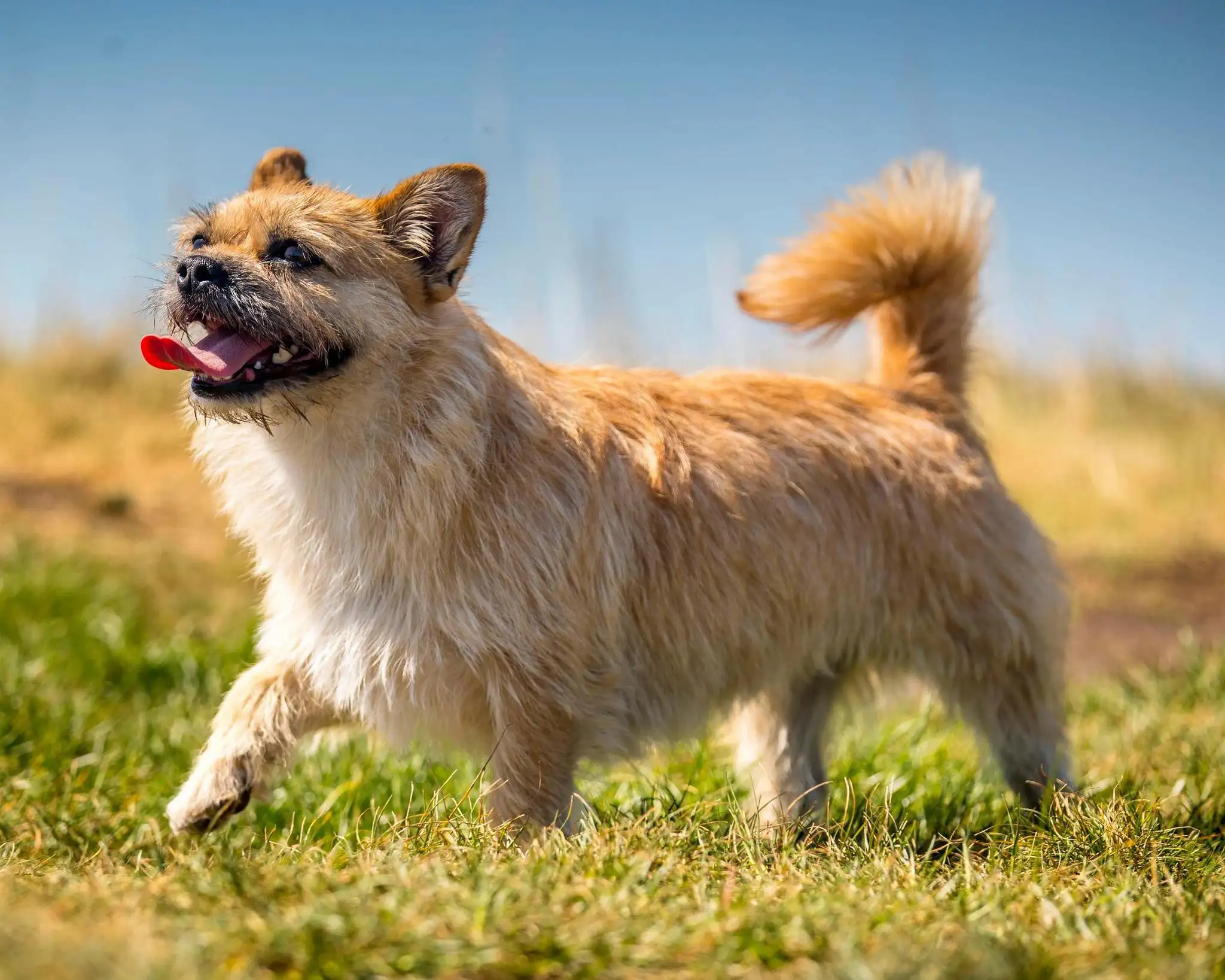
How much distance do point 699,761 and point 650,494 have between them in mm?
1147

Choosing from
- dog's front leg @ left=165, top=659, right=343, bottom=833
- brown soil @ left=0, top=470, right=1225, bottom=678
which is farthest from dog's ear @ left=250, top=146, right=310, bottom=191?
brown soil @ left=0, top=470, right=1225, bottom=678

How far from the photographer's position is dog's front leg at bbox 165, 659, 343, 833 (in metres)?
3.04

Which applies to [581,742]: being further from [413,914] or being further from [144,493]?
[144,493]

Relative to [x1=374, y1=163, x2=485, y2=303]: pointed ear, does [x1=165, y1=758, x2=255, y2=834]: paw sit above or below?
below

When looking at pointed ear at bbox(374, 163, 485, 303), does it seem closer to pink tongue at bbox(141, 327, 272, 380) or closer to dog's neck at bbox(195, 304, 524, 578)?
dog's neck at bbox(195, 304, 524, 578)

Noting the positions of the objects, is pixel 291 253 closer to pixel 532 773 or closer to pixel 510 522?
pixel 510 522

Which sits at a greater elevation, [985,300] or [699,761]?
[985,300]

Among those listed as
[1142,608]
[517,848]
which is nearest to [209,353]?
[517,848]

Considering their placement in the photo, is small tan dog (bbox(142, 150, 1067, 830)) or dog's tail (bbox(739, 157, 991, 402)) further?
dog's tail (bbox(739, 157, 991, 402))

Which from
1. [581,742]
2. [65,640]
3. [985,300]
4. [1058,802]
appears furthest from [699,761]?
[65,640]

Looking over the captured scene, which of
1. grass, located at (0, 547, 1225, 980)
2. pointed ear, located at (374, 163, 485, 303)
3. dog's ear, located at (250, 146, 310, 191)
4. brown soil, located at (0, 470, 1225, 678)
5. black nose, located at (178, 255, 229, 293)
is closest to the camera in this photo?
grass, located at (0, 547, 1225, 980)

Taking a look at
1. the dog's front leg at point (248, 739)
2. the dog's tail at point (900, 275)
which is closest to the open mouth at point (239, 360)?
the dog's front leg at point (248, 739)

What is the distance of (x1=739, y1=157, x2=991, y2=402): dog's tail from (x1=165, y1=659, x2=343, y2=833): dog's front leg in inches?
78.8

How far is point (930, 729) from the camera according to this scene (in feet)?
16.1
